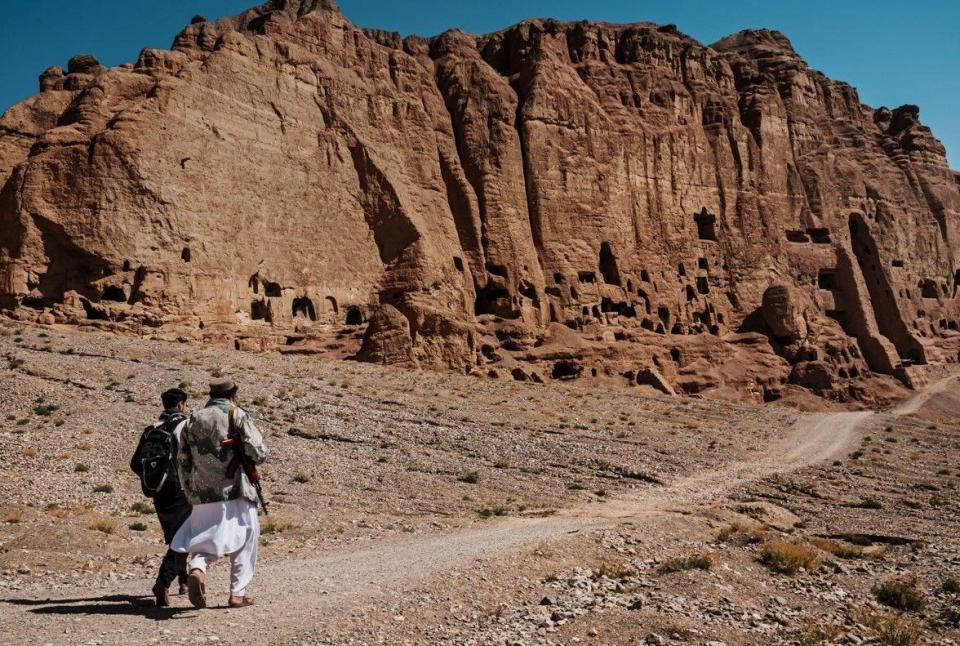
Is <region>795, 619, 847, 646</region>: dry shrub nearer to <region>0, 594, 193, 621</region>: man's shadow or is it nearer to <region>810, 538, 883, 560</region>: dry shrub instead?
<region>810, 538, 883, 560</region>: dry shrub

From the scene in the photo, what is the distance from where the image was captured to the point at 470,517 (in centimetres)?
1628

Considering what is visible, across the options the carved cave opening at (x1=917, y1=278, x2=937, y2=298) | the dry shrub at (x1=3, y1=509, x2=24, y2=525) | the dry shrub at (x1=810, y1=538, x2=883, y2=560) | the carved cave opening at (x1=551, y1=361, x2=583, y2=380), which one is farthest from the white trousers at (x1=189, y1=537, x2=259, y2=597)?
the carved cave opening at (x1=917, y1=278, x2=937, y2=298)

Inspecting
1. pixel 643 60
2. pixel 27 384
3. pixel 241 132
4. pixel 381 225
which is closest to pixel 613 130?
pixel 643 60

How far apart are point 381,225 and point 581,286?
14.1 m

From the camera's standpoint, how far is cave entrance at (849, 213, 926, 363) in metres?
66.6

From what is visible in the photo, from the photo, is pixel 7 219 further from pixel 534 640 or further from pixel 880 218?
pixel 880 218

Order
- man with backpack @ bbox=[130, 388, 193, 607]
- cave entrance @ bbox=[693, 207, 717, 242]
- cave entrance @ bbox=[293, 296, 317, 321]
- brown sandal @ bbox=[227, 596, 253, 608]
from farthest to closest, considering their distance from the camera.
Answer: cave entrance @ bbox=[693, 207, 717, 242], cave entrance @ bbox=[293, 296, 317, 321], man with backpack @ bbox=[130, 388, 193, 607], brown sandal @ bbox=[227, 596, 253, 608]

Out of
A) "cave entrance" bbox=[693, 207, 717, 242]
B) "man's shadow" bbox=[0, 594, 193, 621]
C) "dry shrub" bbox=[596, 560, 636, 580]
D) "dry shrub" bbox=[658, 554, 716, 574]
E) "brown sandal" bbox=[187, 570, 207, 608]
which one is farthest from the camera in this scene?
"cave entrance" bbox=[693, 207, 717, 242]

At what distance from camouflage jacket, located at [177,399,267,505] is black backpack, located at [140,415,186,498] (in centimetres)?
44

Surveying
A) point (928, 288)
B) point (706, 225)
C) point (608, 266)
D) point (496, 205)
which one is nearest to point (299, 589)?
point (496, 205)

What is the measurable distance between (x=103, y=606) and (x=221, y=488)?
5.68 ft

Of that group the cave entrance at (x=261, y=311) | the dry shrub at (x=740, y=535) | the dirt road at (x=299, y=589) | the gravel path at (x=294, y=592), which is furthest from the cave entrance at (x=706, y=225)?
the dry shrub at (x=740, y=535)

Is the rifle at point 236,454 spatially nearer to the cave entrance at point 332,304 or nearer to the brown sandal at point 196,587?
the brown sandal at point 196,587

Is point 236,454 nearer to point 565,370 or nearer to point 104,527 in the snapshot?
point 104,527
